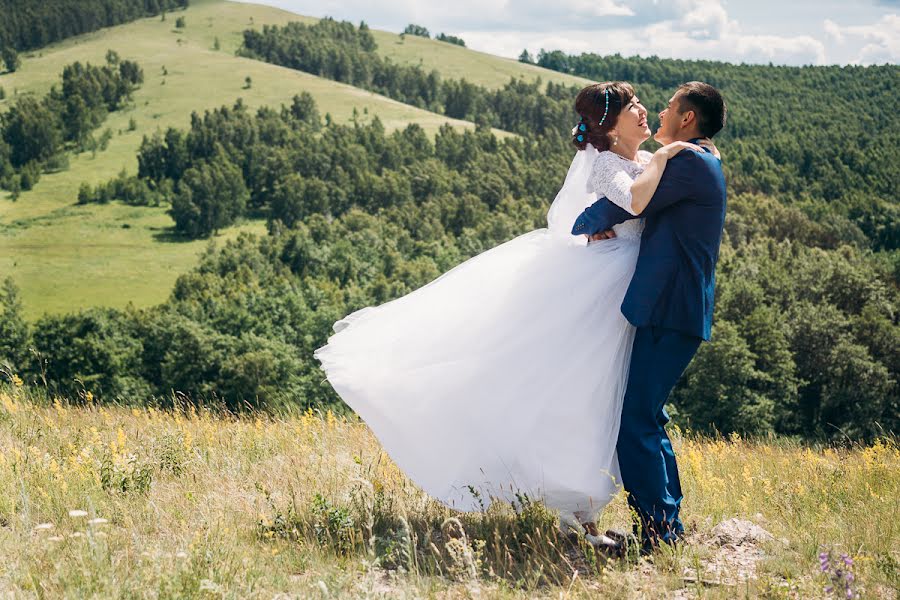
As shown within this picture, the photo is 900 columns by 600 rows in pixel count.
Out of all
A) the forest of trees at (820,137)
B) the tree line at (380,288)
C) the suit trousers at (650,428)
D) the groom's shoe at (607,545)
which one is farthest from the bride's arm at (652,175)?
the forest of trees at (820,137)

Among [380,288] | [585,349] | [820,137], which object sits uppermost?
[820,137]

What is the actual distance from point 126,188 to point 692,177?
12364cm

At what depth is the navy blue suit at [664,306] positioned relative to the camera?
408 cm

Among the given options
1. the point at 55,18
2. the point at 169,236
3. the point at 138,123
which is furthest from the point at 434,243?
the point at 55,18

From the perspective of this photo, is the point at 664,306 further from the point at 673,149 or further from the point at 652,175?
the point at 673,149

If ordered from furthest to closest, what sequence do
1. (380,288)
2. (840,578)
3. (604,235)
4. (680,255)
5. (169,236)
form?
1. (169,236)
2. (380,288)
3. (604,235)
4. (680,255)
5. (840,578)

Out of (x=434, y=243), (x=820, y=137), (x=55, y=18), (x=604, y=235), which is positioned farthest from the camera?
(x=55, y=18)

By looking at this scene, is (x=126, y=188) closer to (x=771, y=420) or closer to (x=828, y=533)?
(x=771, y=420)

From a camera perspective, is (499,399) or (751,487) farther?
(751,487)

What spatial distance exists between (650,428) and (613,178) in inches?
54.4

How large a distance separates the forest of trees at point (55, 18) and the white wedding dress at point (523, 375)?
17581 cm

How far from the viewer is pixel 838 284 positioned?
57062mm

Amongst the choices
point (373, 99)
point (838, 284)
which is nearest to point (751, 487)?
point (838, 284)

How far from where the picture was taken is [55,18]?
16912 centimetres
